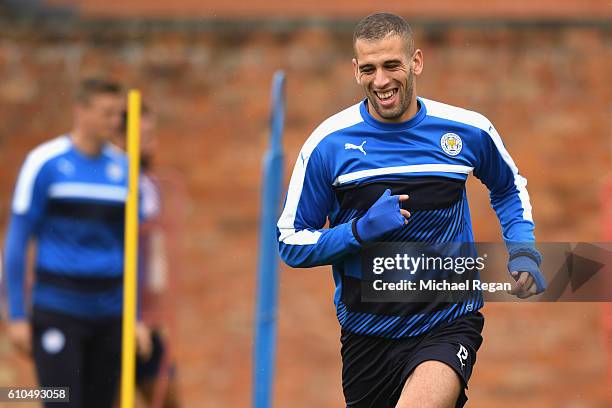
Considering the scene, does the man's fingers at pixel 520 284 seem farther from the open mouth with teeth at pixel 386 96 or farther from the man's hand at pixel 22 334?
the man's hand at pixel 22 334

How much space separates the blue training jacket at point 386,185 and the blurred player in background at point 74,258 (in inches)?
101

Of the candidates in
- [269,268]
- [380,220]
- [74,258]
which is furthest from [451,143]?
[74,258]

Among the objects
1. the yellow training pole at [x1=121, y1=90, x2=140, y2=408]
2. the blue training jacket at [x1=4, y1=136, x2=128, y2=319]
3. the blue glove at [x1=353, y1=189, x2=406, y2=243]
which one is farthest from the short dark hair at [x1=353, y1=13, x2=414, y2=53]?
the blue training jacket at [x1=4, y1=136, x2=128, y2=319]

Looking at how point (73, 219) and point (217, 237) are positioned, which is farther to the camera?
point (217, 237)

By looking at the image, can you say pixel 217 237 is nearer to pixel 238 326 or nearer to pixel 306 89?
pixel 238 326

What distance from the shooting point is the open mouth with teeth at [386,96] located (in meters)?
4.61

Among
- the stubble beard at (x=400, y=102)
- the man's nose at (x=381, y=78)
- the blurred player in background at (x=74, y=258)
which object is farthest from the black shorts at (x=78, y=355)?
the man's nose at (x=381, y=78)

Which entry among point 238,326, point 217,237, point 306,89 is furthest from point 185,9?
point 238,326

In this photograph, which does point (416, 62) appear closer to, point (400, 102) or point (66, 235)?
point (400, 102)

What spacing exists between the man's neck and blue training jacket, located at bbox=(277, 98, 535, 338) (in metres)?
2.78

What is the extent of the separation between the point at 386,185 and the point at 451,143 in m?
0.30

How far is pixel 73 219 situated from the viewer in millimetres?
7051

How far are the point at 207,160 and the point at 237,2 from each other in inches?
63.7

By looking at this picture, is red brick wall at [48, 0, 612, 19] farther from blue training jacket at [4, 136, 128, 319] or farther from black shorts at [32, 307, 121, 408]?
black shorts at [32, 307, 121, 408]
